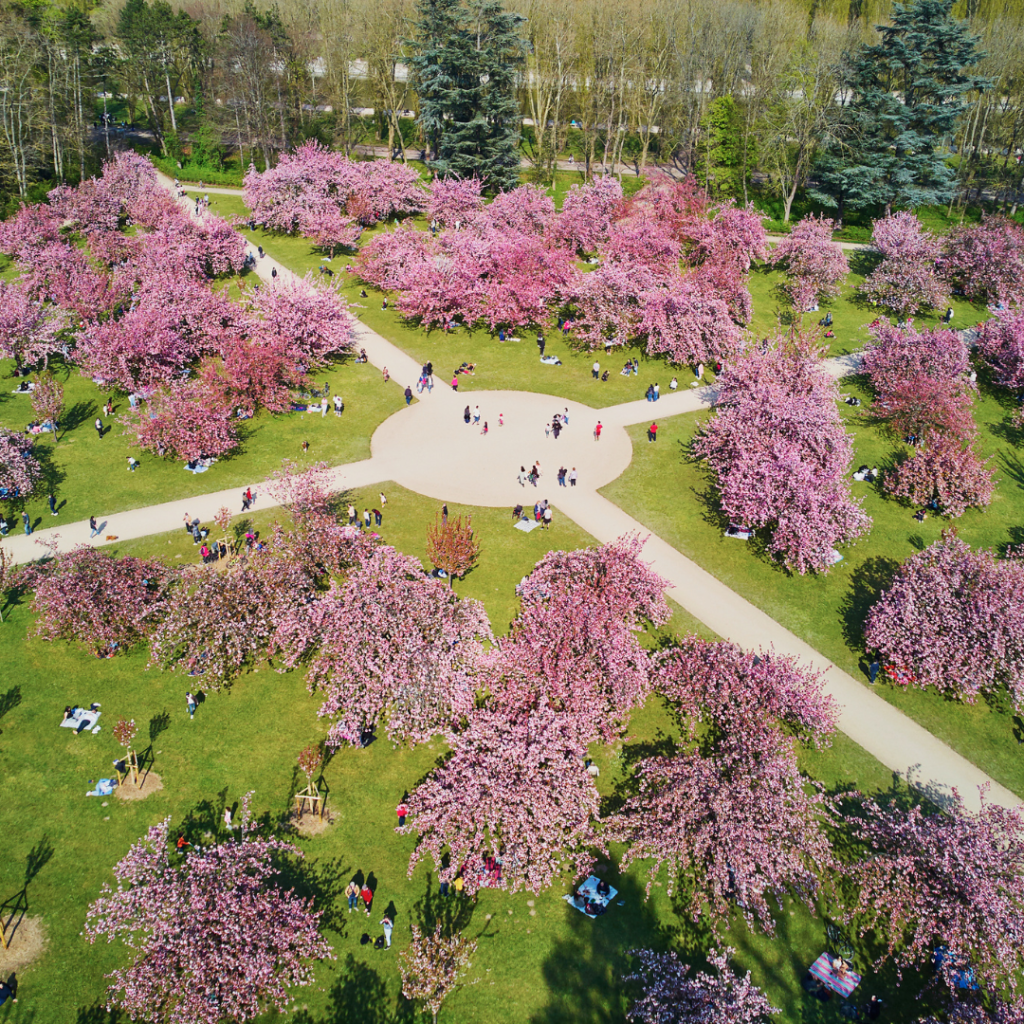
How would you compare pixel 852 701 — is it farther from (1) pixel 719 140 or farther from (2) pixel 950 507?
(1) pixel 719 140

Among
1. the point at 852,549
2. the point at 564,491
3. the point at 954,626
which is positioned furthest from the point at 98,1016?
the point at 852,549

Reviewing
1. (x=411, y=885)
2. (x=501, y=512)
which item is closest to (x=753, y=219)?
(x=501, y=512)

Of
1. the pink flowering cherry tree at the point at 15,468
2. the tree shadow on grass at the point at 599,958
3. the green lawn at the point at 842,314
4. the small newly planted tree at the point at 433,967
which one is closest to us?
the small newly planted tree at the point at 433,967

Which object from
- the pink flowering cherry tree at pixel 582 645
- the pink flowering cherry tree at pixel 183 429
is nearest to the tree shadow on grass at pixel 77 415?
the pink flowering cherry tree at pixel 183 429

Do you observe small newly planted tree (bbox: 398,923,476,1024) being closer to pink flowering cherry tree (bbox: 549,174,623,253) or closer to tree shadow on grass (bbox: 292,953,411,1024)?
tree shadow on grass (bbox: 292,953,411,1024)

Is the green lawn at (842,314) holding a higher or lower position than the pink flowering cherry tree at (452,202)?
lower

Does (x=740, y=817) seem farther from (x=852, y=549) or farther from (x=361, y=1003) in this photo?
(x=852, y=549)

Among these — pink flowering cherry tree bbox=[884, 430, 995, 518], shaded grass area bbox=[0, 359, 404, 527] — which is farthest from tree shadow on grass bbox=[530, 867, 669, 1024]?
pink flowering cherry tree bbox=[884, 430, 995, 518]

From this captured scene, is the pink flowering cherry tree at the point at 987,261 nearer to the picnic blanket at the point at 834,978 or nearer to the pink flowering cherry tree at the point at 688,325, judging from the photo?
the pink flowering cherry tree at the point at 688,325
